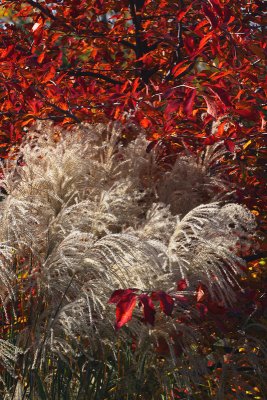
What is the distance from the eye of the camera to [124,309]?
3207mm

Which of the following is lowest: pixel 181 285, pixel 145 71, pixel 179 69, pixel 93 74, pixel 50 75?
pixel 181 285

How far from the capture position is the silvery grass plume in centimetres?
344

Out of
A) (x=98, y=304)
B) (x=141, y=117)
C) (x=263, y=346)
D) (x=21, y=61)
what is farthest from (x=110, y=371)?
(x=21, y=61)

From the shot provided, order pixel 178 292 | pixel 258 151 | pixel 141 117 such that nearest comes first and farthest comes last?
pixel 178 292 < pixel 141 117 < pixel 258 151

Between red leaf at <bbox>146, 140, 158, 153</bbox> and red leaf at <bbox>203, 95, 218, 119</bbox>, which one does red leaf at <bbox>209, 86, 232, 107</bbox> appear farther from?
red leaf at <bbox>146, 140, 158, 153</bbox>

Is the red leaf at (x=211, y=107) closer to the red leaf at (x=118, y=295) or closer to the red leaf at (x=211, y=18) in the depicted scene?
the red leaf at (x=211, y=18)

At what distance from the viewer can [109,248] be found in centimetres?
340

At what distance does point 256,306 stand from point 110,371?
964mm

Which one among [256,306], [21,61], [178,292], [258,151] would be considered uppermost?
[21,61]

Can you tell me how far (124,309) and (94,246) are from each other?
39cm

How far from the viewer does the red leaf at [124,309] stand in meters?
3.19

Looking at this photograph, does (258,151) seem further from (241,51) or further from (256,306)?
(256,306)

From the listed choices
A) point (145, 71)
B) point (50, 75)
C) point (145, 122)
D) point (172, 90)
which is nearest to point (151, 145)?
point (145, 122)

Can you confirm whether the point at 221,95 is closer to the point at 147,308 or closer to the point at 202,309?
the point at 202,309
